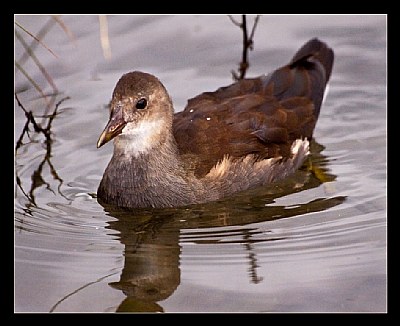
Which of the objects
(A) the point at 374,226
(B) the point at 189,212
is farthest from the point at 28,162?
(A) the point at 374,226

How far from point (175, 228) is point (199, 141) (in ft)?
2.96

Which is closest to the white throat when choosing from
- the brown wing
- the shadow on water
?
the brown wing

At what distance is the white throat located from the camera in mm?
8680

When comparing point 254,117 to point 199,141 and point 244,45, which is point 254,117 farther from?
point 244,45

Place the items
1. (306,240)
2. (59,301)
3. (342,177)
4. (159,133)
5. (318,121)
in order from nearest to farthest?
(59,301), (306,240), (159,133), (342,177), (318,121)

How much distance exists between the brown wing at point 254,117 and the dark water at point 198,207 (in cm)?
39

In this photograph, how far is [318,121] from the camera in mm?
10469

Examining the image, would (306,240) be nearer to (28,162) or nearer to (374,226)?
(374,226)

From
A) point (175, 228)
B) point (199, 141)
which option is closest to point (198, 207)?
point (175, 228)

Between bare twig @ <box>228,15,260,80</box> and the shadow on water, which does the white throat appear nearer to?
the shadow on water

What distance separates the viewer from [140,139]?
8742 mm

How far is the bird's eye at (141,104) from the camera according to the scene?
28.1ft

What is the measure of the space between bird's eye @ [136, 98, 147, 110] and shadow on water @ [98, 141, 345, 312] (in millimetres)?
857

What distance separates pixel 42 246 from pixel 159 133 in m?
1.39
